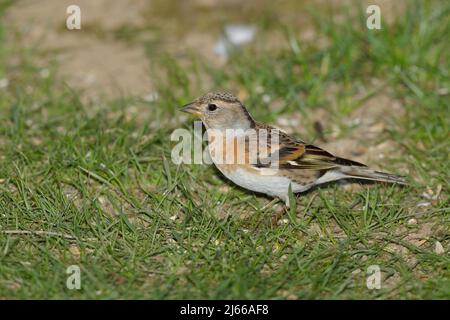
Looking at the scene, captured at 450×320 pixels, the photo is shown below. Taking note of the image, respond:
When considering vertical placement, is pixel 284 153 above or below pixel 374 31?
below

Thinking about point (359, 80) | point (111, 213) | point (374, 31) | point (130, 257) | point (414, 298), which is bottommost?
point (414, 298)

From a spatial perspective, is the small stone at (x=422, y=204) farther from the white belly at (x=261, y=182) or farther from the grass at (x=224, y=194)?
the white belly at (x=261, y=182)

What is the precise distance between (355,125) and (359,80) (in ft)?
2.39

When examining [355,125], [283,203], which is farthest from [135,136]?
[355,125]

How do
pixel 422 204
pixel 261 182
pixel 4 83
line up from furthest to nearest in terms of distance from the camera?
pixel 4 83 → pixel 422 204 → pixel 261 182

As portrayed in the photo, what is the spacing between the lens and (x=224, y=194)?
5.50m

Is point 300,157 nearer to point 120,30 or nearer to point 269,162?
point 269,162

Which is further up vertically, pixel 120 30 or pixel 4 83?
pixel 120 30

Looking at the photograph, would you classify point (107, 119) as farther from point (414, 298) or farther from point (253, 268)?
point (414, 298)

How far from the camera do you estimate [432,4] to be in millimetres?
7422

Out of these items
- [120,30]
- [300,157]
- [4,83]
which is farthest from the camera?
[120,30]

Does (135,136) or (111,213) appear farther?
(135,136)

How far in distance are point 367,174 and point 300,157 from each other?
53cm

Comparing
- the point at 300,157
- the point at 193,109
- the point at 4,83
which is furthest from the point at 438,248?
the point at 4,83
